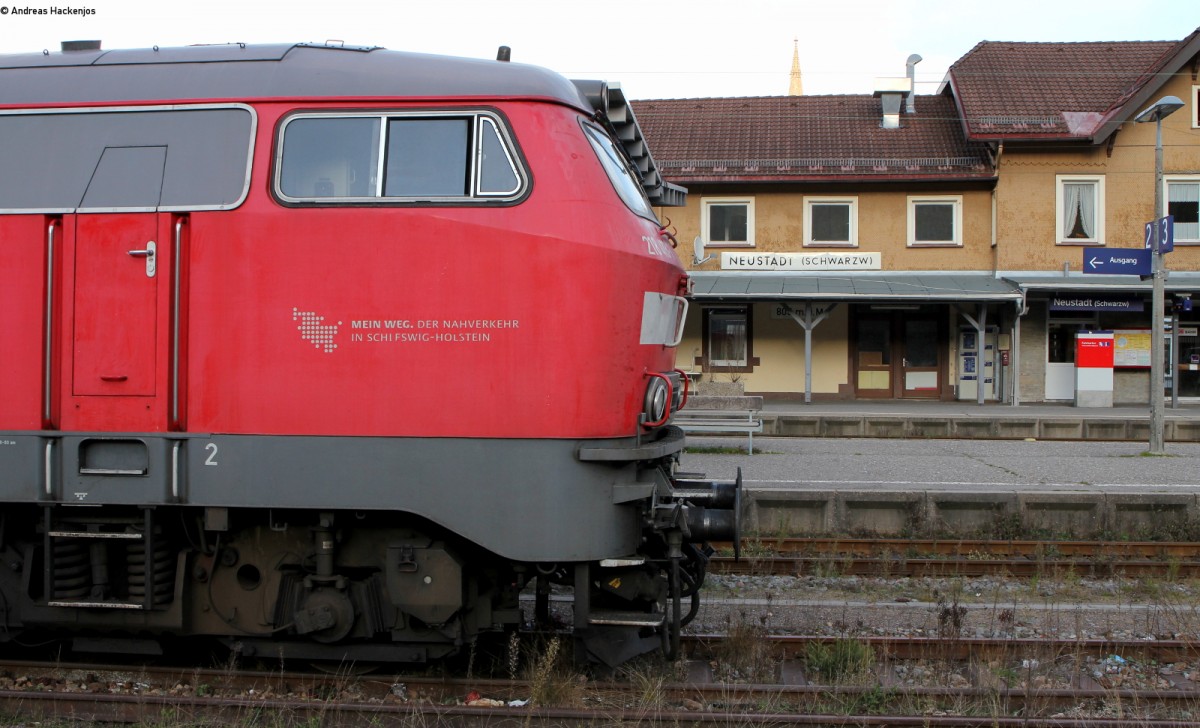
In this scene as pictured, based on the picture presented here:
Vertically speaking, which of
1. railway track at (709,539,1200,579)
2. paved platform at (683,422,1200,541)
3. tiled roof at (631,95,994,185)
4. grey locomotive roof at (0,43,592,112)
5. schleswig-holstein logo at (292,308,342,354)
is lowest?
railway track at (709,539,1200,579)

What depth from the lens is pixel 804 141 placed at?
27484mm

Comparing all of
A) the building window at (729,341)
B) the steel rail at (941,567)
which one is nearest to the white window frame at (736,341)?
the building window at (729,341)

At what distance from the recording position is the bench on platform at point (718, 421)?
15500 millimetres

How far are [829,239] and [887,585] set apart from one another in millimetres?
20088

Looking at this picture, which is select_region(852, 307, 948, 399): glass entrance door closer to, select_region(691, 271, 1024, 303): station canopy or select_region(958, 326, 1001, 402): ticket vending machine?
select_region(958, 326, 1001, 402): ticket vending machine

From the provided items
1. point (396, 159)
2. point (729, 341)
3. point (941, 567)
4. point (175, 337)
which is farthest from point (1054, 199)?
point (175, 337)

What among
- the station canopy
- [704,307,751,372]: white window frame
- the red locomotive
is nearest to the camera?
the red locomotive

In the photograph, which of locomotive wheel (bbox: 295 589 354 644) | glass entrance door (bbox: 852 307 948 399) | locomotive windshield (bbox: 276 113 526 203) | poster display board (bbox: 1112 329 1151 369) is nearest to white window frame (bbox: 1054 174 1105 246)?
poster display board (bbox: 1112 329 1151 369)

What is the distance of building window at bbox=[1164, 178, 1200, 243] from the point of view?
1010 inches

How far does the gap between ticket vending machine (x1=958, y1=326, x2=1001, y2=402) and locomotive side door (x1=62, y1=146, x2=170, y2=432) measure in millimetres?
24130

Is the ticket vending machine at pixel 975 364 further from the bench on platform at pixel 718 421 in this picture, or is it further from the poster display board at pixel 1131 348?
the bench on platform at pixel 718 421

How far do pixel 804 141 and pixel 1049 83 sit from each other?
267 inches

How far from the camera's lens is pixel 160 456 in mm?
4922

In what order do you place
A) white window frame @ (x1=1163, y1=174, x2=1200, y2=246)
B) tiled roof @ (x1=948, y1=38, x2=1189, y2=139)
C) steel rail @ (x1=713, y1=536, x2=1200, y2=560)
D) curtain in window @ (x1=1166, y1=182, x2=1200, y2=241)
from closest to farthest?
steel rail @ (x1=713, y1=536, x2=1200, y2=560) → tiled roof @ (x1=948, y1=38, x2=1189, y2=139) → white window frame @ (x1=1163, y1=174, x2=1200, y2=246) → curtain in window @ (x1=1166, y1=182, x2=1200, y2=241)
